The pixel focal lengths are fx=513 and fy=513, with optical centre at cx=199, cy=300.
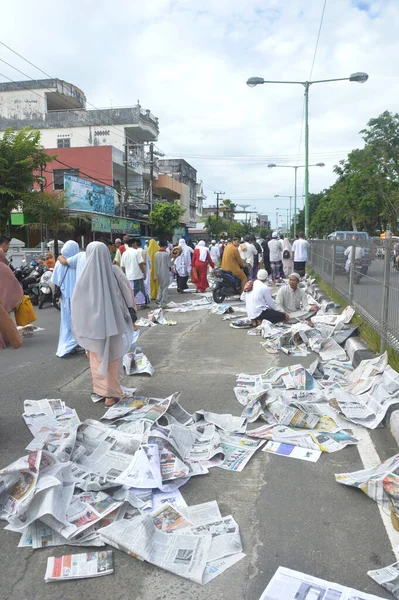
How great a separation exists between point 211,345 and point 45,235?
1993 centimetres

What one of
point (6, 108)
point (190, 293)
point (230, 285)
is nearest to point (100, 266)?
point (230, 285)

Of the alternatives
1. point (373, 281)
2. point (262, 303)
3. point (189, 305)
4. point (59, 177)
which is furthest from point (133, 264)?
point (59, 177)

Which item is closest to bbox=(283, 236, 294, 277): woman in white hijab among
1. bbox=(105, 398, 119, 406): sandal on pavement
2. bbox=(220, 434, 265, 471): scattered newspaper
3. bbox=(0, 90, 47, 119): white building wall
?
bbox=(105, 398, 119, 406): sandal on pavement

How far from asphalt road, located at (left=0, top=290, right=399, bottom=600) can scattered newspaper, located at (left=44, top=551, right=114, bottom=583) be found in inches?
1.4

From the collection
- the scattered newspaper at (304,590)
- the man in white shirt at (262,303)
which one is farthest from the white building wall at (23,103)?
the scattered newspaper at (304,590)

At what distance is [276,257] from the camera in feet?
58.6

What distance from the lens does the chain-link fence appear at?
19.6 ft

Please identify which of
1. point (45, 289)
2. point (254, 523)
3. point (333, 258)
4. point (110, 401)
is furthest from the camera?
point (45, 289)

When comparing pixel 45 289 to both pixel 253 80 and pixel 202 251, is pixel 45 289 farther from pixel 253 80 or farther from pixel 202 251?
pixel 253 80

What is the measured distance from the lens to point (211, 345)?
8148 millimetres

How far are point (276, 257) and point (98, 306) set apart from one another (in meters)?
13.5

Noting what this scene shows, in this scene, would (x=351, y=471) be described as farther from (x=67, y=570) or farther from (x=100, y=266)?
(x=100, y=266)

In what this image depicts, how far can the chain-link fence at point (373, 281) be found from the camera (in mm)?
5973

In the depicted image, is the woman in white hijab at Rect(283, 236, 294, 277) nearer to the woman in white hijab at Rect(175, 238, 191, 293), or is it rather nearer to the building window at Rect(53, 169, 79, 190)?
the woman in white hijab at Rect(175, 238, 191, 293)
